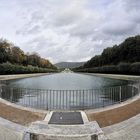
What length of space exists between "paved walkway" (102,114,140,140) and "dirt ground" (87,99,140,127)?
0.35m

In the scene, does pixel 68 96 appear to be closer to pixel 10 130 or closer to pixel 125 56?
pixel 10 130

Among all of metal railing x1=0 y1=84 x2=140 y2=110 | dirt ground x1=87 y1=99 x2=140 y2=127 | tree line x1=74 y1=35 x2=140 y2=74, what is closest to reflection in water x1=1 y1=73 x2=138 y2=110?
metal railing x1=0 y1=84 x2=140 y2=110

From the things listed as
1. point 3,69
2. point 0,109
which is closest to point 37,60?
point 3,69

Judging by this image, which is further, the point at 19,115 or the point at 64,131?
the point at 19,115

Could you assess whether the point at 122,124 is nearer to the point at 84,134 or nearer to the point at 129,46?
the point at 84,134

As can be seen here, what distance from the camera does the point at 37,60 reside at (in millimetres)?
109625

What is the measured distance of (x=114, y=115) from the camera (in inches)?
368

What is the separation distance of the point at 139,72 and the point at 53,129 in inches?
1513

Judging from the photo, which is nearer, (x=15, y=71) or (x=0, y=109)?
(x=0, y=109)

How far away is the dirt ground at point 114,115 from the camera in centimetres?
889

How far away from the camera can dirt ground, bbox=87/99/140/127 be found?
350 inches

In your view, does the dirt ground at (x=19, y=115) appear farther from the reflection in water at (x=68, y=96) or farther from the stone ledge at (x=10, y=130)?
the reflection in water at (x=68, y=96)

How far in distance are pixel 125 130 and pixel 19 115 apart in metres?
4.02

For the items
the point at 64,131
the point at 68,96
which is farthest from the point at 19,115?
the point at 68,96
